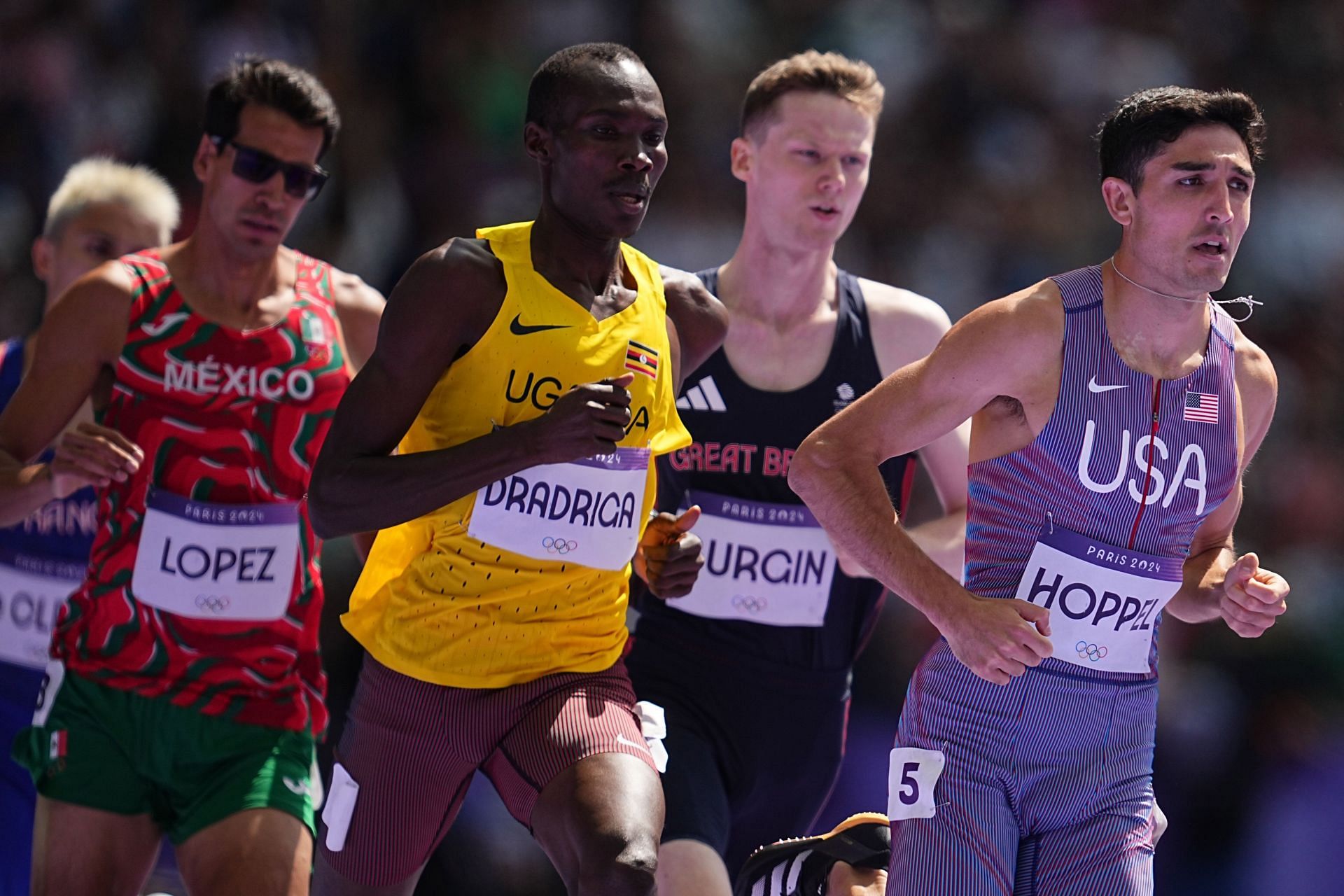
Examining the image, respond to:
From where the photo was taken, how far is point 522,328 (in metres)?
3.57

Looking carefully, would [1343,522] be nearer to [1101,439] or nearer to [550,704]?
[1101,439]

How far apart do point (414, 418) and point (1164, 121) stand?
5.71ft

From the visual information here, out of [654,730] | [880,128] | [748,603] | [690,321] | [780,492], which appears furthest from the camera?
[880,128]

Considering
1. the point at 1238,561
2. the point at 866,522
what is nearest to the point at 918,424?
the point at 866,522

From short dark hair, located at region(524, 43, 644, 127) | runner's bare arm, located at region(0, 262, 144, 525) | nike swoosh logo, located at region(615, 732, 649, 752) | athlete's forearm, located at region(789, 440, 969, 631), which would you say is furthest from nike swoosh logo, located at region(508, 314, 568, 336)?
runner's bare arm, located at region(0, 262, 144, 525)

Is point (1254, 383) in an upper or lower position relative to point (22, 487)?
upper

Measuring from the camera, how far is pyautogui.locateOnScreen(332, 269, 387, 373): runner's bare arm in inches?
184

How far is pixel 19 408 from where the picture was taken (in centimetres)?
426

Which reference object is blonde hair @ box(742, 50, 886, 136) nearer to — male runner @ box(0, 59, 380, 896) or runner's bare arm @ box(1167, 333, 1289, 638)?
male runner @ box(0, 59, 380, 896)

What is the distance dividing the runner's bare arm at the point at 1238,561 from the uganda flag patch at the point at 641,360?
4.10 feet

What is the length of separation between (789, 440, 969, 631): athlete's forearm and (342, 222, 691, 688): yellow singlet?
39 cm

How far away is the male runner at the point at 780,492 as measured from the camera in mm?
4660

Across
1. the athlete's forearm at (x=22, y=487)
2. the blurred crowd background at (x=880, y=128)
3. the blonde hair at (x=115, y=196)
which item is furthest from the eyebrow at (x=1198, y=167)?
the blurred crowd background at (x=880, y=128)

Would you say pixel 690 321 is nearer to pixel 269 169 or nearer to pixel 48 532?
pixel 269 169
